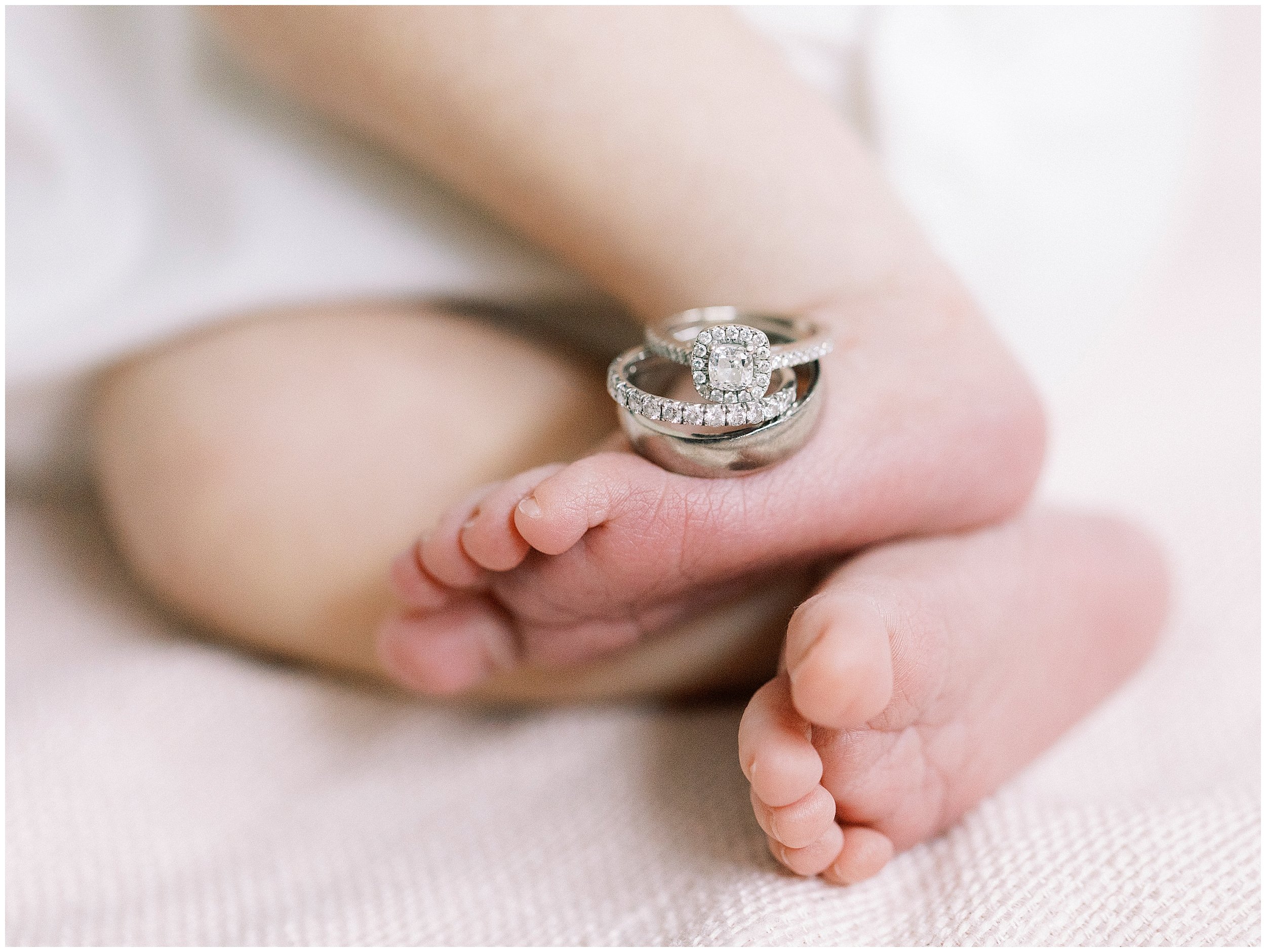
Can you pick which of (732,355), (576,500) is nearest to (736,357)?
(732,355)

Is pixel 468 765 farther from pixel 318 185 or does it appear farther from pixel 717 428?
pixel 318 185

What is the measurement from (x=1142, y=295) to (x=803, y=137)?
0.82 m

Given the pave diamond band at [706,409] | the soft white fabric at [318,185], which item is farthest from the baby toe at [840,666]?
the soft white fabric at [318,185]

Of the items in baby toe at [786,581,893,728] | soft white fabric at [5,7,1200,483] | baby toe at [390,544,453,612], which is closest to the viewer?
baby toe at [786,581,893,728]

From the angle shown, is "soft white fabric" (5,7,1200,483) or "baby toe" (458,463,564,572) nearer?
"baby toe" (458,463,564,572)

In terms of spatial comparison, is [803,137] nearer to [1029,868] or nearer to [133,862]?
[1029,868]

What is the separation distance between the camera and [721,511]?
1.66ft

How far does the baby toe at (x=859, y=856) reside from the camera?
0.50m

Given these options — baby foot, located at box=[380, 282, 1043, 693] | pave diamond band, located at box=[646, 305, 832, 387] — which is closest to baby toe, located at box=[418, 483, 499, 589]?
baby foot, located at box=[380, 282, 1043, 693]

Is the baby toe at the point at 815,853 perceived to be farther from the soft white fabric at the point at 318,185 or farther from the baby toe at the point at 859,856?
the soft white fabric at the point at 318,185

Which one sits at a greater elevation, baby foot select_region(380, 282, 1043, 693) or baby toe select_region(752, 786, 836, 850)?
baby foot select_region(380, 282, 1043, 693)

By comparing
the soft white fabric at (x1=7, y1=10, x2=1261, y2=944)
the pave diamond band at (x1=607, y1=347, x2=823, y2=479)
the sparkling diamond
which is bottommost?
the soft white fabric at (x1=7, y1=10, x2=1261, y2=944)

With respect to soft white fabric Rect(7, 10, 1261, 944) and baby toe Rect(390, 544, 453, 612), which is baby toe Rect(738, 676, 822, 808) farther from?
baby toe Rect(390, 544, 453, 612)

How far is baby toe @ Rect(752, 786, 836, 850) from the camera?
455mm
